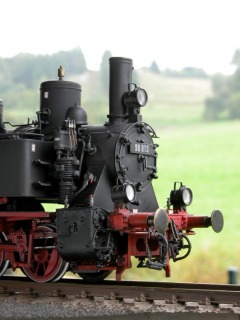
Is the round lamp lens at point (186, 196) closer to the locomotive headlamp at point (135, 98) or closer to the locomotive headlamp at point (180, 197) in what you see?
the locomotive headlamp at point (180, 197)

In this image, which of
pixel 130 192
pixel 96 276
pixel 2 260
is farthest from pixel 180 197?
pixel 2 260

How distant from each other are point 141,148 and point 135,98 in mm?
710

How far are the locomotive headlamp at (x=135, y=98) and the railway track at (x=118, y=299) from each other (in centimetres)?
247

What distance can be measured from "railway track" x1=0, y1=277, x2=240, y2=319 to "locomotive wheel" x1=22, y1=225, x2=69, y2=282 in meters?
0.46

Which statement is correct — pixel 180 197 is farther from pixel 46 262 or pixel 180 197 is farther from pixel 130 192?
pixel 46 262

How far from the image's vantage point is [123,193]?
8.11 m

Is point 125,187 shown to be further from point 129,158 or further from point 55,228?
point 55,228

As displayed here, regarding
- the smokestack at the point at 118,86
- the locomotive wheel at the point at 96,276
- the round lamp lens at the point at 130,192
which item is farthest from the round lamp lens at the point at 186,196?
the locomotive wheel at the point at 96,276

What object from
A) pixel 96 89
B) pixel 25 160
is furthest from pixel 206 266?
pixel 25 160

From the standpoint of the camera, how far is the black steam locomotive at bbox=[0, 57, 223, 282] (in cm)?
817

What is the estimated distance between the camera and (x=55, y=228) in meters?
9.03

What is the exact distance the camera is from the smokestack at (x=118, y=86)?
29.5 feet

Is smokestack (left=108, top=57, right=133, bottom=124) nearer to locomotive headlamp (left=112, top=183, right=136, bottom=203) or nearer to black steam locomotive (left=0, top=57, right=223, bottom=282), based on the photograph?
black steam locomotive (left=0, top=57, right=223, bottom=282)

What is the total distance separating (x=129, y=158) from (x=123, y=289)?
182 centimetres
